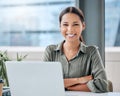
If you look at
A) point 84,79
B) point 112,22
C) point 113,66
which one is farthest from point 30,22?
point 84,79

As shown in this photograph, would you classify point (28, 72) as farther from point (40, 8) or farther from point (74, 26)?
point (40, 8)

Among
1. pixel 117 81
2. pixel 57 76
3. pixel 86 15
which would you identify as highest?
pixel 86 15

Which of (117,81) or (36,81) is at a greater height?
(36,81)

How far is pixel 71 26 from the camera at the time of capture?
2186 mm

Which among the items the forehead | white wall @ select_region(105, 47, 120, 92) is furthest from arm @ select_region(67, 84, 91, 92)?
white wall @ select_region(105, 47, 120, 92)

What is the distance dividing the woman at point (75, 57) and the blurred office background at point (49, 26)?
3.98ft

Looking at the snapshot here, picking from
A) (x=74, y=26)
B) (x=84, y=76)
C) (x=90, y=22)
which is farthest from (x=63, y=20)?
(x=90, y=22)

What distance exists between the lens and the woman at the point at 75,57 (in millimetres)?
2118

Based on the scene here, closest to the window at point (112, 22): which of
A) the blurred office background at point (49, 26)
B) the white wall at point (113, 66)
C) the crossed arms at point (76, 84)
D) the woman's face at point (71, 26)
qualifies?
the blurred office background at point (49, 26)

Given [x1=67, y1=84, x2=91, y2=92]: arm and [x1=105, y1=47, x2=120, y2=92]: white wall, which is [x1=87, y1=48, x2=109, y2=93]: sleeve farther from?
[x1=105, y1=47, x2=120, y2=92]: white wall

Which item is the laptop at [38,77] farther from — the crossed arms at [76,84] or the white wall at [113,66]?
the white wall at [113,66]

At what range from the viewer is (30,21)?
3859mm

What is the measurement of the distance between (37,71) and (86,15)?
2265mm

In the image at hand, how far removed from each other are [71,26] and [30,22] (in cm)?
178
